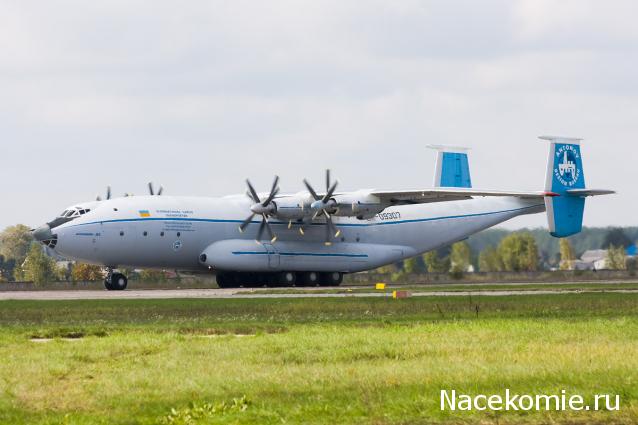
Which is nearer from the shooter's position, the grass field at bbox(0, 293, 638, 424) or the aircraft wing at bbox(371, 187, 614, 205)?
the grass field at bbox(0, 293, 638, 424)

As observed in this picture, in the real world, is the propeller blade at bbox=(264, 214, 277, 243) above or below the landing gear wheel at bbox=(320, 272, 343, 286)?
above

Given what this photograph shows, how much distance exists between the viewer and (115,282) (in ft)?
191

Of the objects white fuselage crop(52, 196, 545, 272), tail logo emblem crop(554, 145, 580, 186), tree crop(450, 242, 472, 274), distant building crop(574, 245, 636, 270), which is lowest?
distant building crop(574, 245, 636, 270)

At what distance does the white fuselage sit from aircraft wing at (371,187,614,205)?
3973 mm

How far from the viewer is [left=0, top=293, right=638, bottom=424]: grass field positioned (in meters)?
14.1

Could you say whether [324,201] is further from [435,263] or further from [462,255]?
[435,263]

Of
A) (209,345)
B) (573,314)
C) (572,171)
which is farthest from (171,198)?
(209,345)

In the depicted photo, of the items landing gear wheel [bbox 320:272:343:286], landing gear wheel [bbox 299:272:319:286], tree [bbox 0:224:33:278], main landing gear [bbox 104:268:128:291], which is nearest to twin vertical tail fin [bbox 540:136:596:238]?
landing gear wheel [bbox 320:272:343:286]

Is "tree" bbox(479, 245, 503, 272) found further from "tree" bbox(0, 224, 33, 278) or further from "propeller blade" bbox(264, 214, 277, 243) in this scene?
"propeller blade" bbox(264, 214, 277, 243)

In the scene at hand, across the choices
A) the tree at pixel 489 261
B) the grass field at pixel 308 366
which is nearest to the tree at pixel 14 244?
the tree at pixel 489 261

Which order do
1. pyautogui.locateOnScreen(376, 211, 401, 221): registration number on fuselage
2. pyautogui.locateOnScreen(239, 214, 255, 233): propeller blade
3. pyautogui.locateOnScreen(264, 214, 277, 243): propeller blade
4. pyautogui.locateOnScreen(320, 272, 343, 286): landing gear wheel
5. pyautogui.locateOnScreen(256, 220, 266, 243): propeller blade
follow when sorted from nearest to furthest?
pyautogui.locateOnScreen(239, 214, 255, 233): propeller blade
pyautogui.locateOnScreen(264, 214, 277, 243): propeller blade
pyautogui.locateOnScreen(256, 220, 266, 243): propeller blade
pyautogui.locateOnScreen(320, 272, 343, 286): landing gear wheel
pyautogui.locateOnScreen(376, 211, 401, 221): registration number on fuselage

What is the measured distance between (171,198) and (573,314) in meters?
34.6

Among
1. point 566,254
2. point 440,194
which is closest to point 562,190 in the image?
point 440,194

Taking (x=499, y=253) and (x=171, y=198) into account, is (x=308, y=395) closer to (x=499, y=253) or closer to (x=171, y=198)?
(x=171, y=198)
